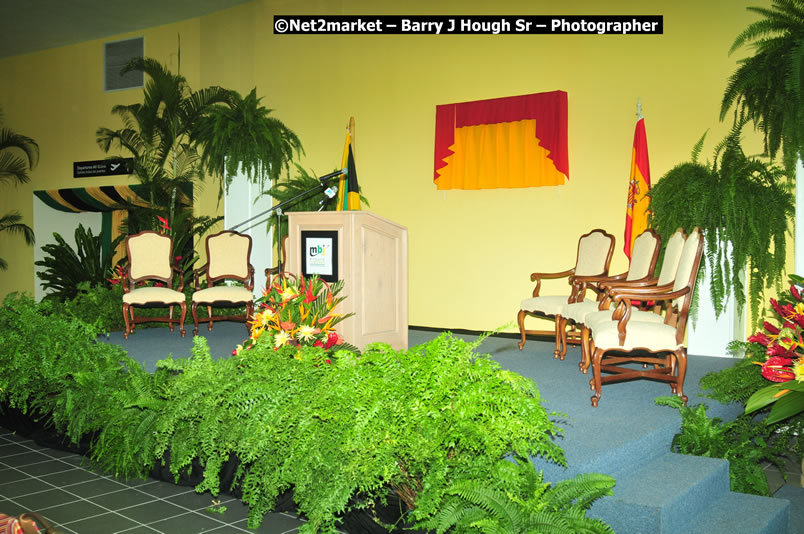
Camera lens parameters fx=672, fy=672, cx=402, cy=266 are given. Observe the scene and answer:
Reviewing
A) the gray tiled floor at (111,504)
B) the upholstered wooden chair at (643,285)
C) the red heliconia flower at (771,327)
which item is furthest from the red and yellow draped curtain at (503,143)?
the gray tiled floor at (111,504)

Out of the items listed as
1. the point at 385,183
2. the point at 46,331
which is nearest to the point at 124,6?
the point at 385,183

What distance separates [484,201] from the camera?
728 centimetres

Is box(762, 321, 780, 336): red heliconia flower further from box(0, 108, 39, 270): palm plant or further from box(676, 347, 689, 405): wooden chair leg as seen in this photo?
box(0, 108, 39, 270): palm plant

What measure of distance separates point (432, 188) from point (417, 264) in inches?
35.3

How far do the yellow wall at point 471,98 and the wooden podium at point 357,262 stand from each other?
2.56 metres

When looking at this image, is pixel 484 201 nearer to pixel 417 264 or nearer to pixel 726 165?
pixel 417 264

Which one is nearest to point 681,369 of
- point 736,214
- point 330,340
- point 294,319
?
point 736,214

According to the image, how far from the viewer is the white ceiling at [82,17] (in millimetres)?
9008

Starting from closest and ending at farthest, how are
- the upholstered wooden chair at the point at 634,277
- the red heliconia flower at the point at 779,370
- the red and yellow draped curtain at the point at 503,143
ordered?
the red heliconia flower at the point at 779,370 → the upholstered wooden chair at the point at 634,277 → the red and yellow draped curtain at the point at 503,143

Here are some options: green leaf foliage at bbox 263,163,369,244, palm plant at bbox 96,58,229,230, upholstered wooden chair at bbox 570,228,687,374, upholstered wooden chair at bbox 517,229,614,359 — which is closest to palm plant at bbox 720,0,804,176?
upholstered wooden chair at bbox 570,228,687,374

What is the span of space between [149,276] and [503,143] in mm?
3864

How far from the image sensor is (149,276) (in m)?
6.73

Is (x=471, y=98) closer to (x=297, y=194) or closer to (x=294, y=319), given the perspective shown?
(x=297, y=194)

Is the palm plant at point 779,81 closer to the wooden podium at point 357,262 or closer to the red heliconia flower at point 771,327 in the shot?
the red heliconia flower at point 771,327
